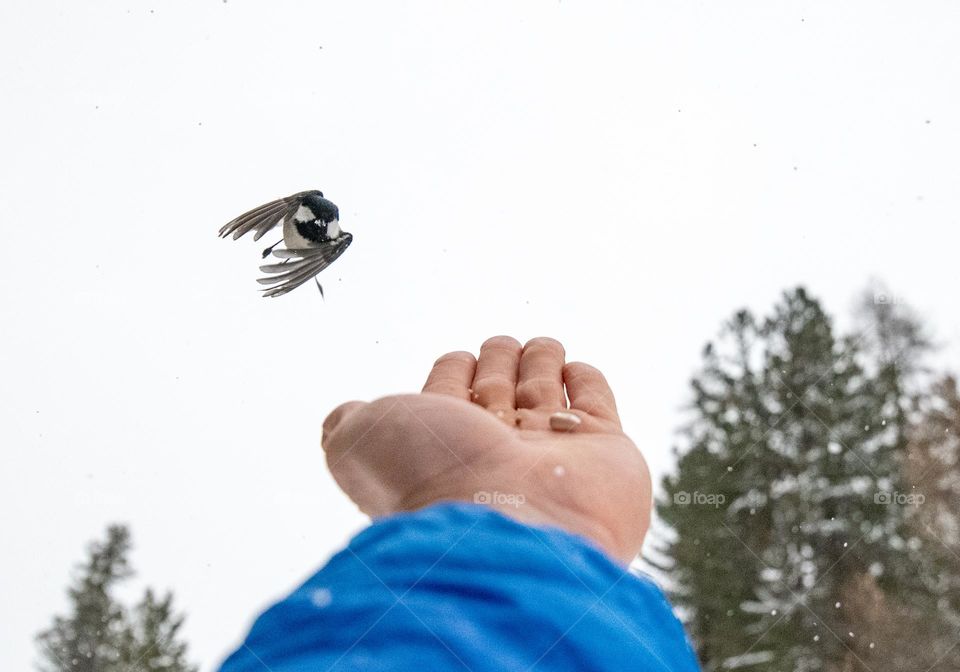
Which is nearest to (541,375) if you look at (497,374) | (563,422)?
(497,374)

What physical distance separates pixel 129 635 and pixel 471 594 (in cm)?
1223

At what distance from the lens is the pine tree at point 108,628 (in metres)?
10.7

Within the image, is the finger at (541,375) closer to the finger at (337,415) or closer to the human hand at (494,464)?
the human hand at (494,464)

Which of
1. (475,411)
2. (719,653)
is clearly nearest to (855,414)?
(719,653)

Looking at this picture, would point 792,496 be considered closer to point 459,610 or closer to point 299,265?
point 299,265

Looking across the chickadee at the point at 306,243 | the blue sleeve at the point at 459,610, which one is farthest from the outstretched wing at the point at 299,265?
the blue sleeve at the point at 459,610

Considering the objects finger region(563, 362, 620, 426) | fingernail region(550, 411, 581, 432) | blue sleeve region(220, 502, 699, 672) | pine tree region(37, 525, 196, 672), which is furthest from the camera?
pine tree region(37, 525, 196, 672)

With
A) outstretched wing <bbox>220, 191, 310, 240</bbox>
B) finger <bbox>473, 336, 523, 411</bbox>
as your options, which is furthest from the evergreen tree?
finger <bbox>473, 336, 523, 411</bbox>

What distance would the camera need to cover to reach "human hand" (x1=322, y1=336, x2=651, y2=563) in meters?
0.81

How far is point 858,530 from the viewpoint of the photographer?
848cm

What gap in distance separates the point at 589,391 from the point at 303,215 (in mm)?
1622

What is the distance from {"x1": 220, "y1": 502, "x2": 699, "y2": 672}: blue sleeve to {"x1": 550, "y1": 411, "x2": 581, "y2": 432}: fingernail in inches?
10.8

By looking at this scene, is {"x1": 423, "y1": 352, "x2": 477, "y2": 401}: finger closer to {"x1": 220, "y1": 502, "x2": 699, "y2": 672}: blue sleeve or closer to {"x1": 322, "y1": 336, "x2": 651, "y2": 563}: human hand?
{"x1": 322, "y1": 336, "x2": 651, "y2": 563}: human hand

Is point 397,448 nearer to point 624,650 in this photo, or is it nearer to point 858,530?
point 624,650
